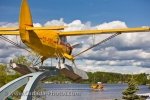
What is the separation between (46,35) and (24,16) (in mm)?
2122

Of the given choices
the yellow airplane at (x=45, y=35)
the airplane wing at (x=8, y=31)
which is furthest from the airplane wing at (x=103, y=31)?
the airplane wing at (x=8, y=31)

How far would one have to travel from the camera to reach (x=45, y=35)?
21.0 metres

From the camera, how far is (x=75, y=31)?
76.6 feet

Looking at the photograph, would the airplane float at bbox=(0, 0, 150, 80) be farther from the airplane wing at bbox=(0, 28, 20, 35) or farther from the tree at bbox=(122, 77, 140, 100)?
the tree at bbox=(122, 77, 140, 100)

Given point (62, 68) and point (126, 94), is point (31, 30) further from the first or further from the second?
point (126, 94)

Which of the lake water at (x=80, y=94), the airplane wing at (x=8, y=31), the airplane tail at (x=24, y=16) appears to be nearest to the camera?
the airplane tail at (x=24, y=16)

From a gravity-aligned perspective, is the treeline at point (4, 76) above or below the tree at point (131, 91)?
above

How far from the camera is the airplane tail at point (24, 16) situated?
62.7 feet

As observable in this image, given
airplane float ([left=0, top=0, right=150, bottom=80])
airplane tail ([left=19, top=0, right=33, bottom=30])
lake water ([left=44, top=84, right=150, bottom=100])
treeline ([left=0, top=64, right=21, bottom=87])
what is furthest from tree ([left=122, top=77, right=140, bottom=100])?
airplane tail ([left=19, top=0, right=33, bottom=30])

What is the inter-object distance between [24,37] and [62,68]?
2402mm

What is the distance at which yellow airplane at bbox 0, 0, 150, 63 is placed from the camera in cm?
1942

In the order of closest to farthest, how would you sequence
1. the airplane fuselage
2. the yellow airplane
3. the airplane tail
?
the airplane tail < the yellow airplane < the airplane fuselage

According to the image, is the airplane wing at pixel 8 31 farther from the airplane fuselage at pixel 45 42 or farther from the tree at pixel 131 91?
the tree at pixel 131 91

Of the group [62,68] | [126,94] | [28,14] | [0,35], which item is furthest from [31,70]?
[126,94]
